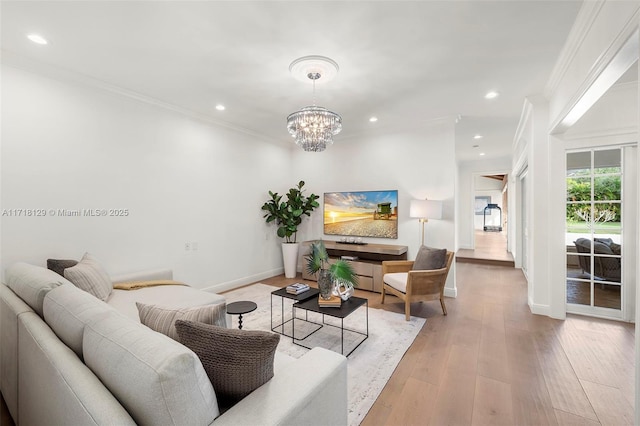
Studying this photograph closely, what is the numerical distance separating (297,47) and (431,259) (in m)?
2.97

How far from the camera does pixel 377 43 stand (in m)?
2.46

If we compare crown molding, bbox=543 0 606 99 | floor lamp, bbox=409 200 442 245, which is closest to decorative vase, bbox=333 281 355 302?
floor lamp, bbox=409 200 442 245

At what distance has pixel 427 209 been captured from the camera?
14.0 feet

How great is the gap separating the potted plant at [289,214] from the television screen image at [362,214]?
15.3 inches

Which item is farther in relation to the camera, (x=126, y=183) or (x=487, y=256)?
(x=487, y=256)

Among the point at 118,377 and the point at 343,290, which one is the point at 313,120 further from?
the point at 118,377

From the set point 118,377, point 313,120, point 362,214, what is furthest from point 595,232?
point 118,377

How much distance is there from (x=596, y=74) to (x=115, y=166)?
184 inches

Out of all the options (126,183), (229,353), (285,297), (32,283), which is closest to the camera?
(229,353)

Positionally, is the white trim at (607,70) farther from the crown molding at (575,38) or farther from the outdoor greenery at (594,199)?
the outdoor greenery at (594,199)

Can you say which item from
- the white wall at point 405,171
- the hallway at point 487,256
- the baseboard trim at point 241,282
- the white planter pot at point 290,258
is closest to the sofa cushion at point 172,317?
the baseboard trim at point 241,282

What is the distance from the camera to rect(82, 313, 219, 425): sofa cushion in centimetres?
84

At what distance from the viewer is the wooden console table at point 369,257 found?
180 inches

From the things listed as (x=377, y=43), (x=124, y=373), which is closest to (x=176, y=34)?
(x=377, y=43)
